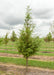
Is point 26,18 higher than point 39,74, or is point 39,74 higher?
point 26,18

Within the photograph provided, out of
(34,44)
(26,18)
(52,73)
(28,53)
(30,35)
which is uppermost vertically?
(26,18)

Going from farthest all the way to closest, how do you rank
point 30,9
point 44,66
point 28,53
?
point 44,66 < point 30,9 < point 28,53

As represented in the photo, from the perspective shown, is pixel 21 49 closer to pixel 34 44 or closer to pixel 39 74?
pixel 34 44

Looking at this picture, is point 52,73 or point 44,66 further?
point 44,66

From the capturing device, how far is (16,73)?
764 centimetres

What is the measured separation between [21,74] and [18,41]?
109 inches

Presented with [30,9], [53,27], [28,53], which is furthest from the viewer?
[53,27]

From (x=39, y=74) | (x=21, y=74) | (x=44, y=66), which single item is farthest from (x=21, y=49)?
(x=44, y=66)

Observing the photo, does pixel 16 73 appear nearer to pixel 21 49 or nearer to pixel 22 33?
pixel 21 49

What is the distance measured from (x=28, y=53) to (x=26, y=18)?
2997 millimetres

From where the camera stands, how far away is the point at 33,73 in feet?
25.2

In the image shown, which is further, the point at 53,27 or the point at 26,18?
the point at 53,27

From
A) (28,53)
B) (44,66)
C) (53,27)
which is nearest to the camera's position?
(28,53)

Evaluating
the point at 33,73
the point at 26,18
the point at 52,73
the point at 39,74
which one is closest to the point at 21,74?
the point at 33,73
